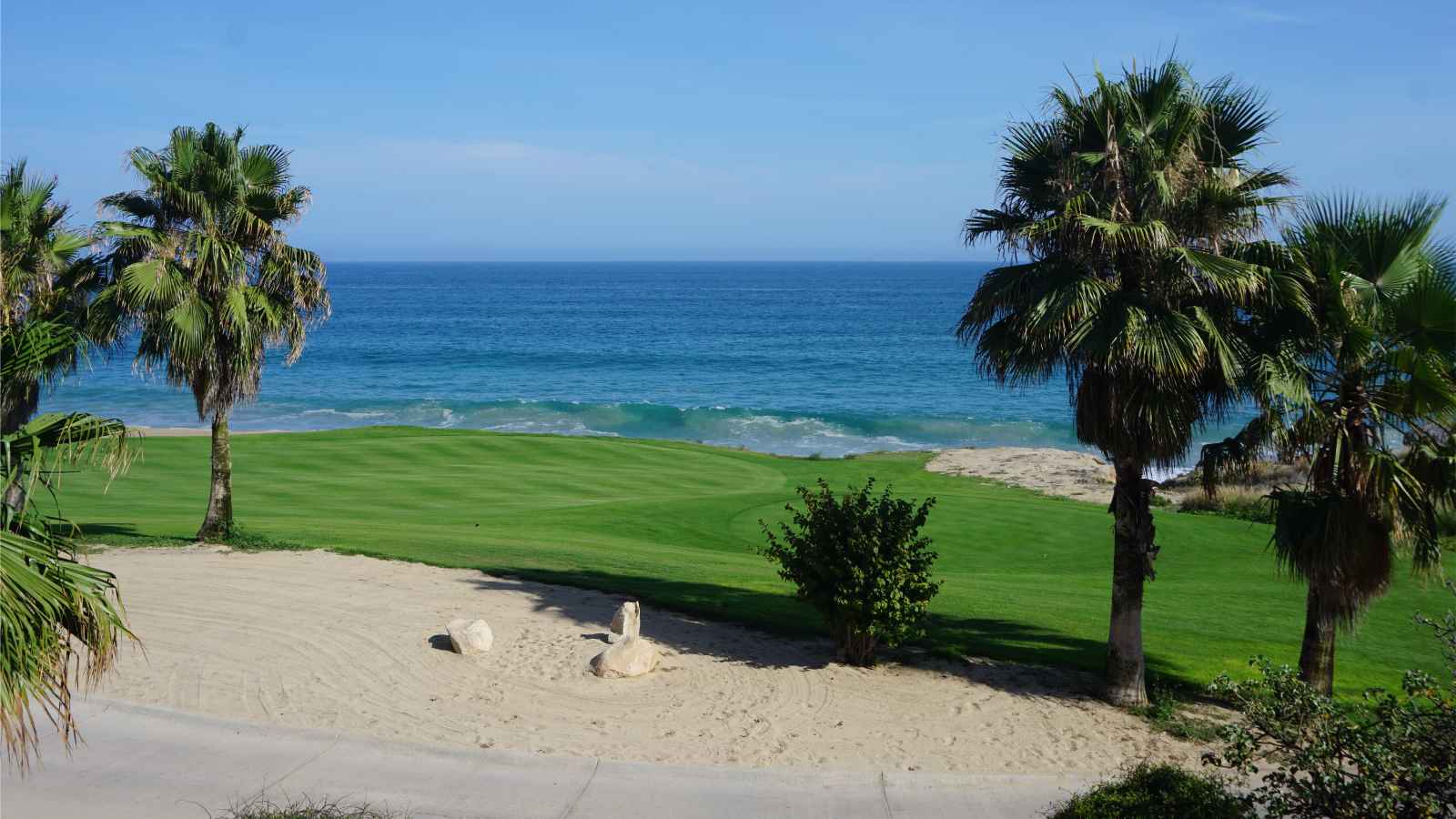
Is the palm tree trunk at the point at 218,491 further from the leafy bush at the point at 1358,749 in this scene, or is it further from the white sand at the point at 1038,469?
the white sand at the point at 1038,469

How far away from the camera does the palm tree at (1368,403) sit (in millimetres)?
10836

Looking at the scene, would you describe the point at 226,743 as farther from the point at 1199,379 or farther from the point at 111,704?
the point at 1199,379

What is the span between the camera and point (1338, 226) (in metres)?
11.4

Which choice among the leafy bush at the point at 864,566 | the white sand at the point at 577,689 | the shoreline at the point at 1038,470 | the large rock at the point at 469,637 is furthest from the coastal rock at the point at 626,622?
the shoreline at the point at 1038,470

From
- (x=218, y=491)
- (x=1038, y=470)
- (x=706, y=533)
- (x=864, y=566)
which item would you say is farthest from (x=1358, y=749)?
(x=1038, y=470)

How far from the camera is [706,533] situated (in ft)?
70.6

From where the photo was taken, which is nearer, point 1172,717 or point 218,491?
point 1172,717

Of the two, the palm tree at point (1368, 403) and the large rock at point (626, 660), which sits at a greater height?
the palm tree at point (1368, 403)

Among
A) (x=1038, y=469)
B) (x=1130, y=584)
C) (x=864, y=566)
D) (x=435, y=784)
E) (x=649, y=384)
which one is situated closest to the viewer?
(x=435, y=784)

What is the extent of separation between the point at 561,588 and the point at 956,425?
42.6 meters

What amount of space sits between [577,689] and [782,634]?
126 inches

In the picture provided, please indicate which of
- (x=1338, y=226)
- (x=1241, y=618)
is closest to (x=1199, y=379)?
(x=1338, y=226)

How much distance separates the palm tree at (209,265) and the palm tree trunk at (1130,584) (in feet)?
41.6

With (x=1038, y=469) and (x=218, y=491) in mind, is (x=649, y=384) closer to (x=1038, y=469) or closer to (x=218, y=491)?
(x=1038, y=469)
